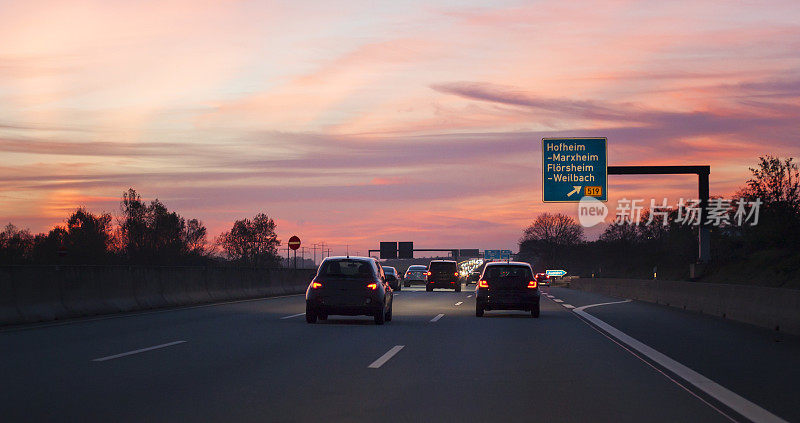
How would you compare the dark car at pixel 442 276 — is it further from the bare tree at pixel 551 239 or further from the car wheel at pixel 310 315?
the bare tree at pixel 551 239

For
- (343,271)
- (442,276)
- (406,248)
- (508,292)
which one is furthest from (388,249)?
(343,271)

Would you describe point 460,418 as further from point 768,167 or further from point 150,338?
point 768,167

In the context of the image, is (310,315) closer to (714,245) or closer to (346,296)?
(346,296)

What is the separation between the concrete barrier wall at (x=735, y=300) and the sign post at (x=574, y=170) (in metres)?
4.33

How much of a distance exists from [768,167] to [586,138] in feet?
68.6

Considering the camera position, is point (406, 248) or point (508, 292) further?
point (406, 248)

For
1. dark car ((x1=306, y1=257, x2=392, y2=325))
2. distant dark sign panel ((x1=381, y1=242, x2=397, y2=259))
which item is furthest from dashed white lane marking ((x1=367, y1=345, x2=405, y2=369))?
distant dark sign panel ((x1=381, y1=242, x2=397, y2=259))

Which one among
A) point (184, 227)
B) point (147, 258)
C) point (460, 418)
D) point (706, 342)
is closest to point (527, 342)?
point (706, 342)

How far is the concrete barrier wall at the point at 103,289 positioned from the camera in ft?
60.8

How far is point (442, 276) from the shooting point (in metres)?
49.6

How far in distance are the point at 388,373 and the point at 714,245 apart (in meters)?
68.2

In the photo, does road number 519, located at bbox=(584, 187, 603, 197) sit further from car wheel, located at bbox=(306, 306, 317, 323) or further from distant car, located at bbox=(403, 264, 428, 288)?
distant car, located at bbox=(403, 264, 428, 288)

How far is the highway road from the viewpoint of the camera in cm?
812

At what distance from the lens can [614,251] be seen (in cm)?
13888
